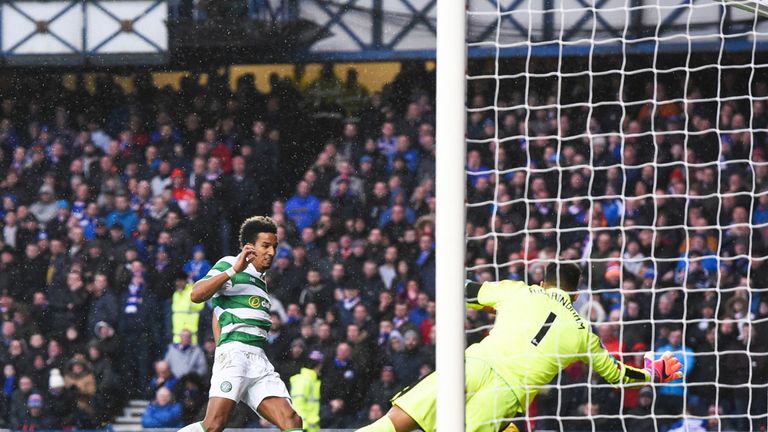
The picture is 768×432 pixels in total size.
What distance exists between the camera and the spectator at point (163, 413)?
35.6ft

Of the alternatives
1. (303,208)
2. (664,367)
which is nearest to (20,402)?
(303,208)

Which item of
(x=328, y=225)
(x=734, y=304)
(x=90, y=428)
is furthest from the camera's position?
(x=328, y=225)

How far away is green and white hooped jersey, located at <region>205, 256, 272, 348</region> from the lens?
7023 mm

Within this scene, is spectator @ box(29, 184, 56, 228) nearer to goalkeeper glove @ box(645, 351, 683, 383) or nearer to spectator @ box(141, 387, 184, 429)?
spectator @ box(141, 387, 184, 429)

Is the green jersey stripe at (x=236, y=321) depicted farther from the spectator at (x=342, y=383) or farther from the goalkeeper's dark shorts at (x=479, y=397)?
the spectator at (x=342, y=383)

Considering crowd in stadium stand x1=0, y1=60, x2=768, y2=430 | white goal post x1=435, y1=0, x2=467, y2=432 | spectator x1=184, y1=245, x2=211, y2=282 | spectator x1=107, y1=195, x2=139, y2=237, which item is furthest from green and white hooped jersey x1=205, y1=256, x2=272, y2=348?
spectator x1=107, y1=195, x2=139, y2=237

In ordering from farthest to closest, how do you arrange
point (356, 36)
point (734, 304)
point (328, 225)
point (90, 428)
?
point (356, 36) → point (328, 225) → point (90, 428) → point (734, 304)

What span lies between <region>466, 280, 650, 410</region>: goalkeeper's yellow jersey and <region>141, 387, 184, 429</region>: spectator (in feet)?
17.7

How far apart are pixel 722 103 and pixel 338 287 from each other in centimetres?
383

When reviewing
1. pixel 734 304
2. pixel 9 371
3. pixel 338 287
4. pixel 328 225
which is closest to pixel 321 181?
Result: pixel 328 225

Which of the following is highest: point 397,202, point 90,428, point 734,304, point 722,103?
point 722,103

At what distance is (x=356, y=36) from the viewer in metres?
12.7

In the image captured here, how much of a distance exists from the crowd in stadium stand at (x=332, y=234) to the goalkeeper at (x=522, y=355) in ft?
12.3

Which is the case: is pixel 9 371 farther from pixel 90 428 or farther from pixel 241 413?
pixel 241 413
